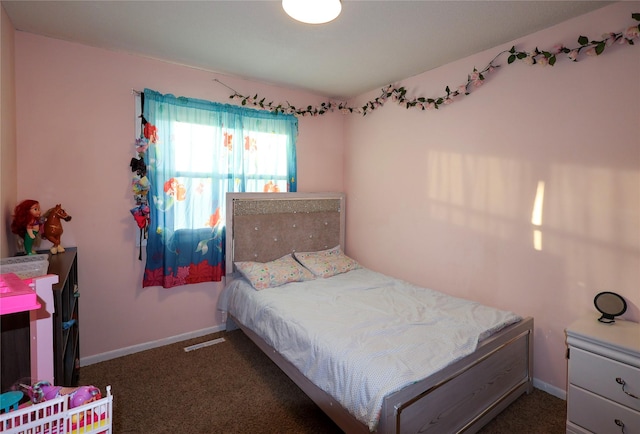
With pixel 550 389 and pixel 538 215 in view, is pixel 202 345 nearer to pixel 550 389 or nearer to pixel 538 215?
pixel 550 389

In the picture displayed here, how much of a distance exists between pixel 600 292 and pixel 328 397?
1.86 metres

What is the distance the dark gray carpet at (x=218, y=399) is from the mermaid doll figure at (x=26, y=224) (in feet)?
3.71

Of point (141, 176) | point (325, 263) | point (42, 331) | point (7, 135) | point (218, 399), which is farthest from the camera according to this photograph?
point (325, 263)

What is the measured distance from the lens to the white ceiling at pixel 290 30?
2.04 meters

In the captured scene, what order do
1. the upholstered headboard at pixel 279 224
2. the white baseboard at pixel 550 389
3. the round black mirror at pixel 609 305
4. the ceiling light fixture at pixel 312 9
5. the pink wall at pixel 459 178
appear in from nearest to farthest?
the ceiling light fixture at pixel 312 9
the round black mirror at pixel 609 305
the pink wall at pixel 459 178
the white baseboard at pixel 550 389
the upholstered headboard at pixel 279 224

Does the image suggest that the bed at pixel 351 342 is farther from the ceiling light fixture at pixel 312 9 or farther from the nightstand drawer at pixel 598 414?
the ceiling light fixture at pixel 312 9

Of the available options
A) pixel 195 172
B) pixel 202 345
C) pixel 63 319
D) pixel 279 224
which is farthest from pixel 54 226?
pixel 279 224

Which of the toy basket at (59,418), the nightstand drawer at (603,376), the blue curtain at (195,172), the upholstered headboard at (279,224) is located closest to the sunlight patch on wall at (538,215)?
the nightstand drawer at (603,376)

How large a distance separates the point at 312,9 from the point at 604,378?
8.40 feet

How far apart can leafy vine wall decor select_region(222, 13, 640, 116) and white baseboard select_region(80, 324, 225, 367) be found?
91.0 inches

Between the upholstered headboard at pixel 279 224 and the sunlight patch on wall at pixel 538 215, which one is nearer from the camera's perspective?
the sunlight patch on wall at pixel 538 215

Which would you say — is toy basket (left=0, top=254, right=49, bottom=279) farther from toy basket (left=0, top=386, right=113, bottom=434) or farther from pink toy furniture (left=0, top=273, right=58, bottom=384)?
toy basket (left=0, top=386, right=113, bottom=434)

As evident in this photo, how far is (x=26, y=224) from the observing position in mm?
2180

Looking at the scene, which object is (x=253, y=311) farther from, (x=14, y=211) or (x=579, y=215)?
(x=579, y=215)
